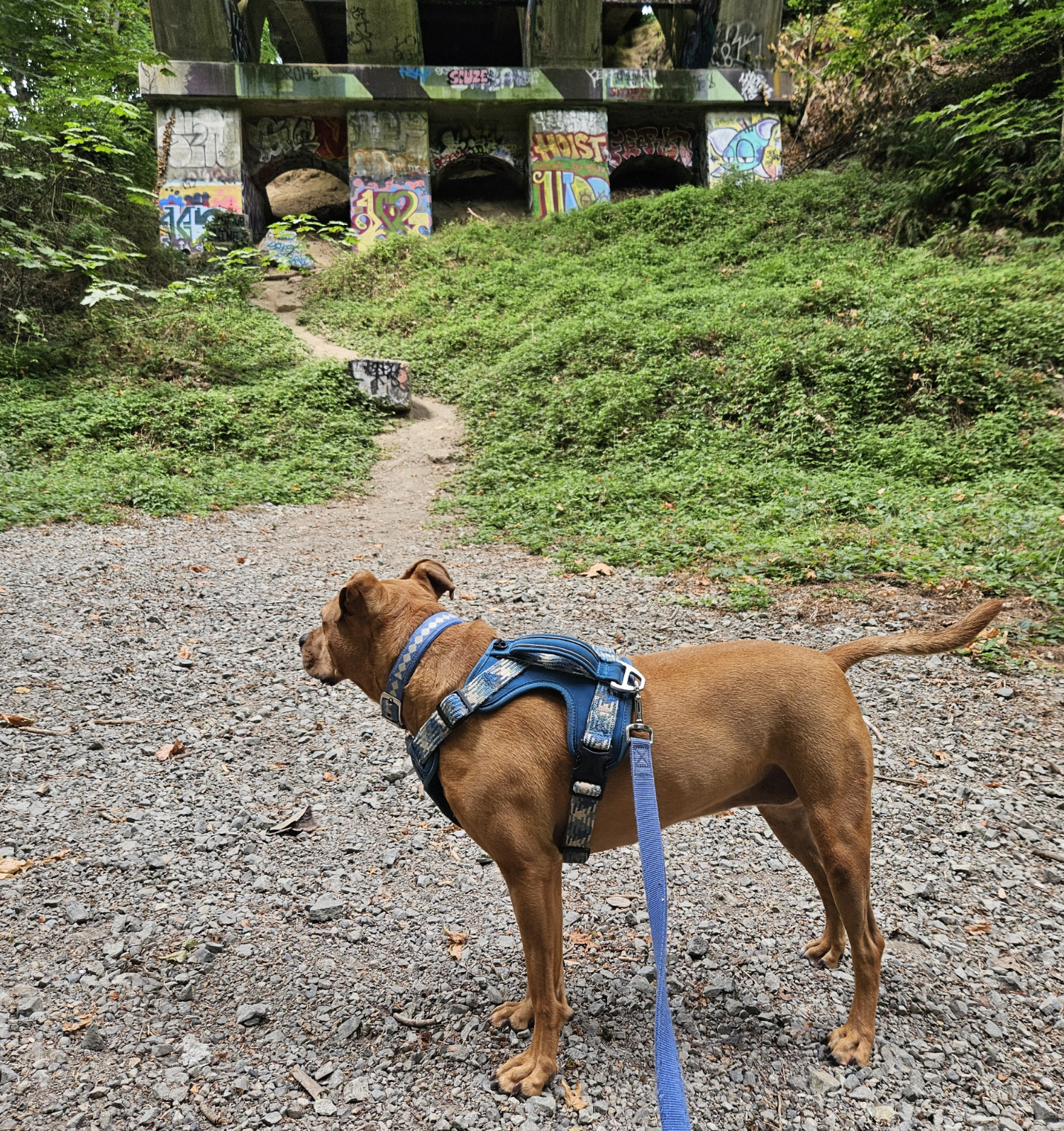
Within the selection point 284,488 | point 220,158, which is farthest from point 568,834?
point 220,158

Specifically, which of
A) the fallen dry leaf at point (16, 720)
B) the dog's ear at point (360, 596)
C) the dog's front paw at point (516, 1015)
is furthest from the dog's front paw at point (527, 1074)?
the fallen dry leaf at point (16, 720)

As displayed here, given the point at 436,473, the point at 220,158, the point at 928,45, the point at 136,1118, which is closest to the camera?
the point at 136,1118

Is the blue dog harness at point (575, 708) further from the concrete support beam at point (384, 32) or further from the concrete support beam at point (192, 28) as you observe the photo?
the concrete support beam at point (192, 28)

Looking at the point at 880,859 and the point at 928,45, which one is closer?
the point at 880,859

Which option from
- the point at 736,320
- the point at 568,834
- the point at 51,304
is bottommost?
the point at 568,834

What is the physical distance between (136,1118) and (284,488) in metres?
9.75

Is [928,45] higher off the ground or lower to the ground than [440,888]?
higher

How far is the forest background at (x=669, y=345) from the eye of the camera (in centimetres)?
848

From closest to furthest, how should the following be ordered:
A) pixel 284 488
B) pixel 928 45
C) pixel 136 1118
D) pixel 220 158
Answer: pixel 136 1118
pixel 284 488
pixel 928 45
pixel 220 158

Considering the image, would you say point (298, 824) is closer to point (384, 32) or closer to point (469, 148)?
point (469, 148)

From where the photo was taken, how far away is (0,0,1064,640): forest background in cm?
848

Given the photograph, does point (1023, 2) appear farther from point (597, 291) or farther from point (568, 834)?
point (568, 834)

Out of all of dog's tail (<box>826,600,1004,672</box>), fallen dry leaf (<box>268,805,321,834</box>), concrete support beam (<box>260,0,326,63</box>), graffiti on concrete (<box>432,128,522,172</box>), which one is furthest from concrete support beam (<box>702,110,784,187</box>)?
fallen dry leaf (<box>268,805,321,834</box>)

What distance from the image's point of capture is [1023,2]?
1322cm
